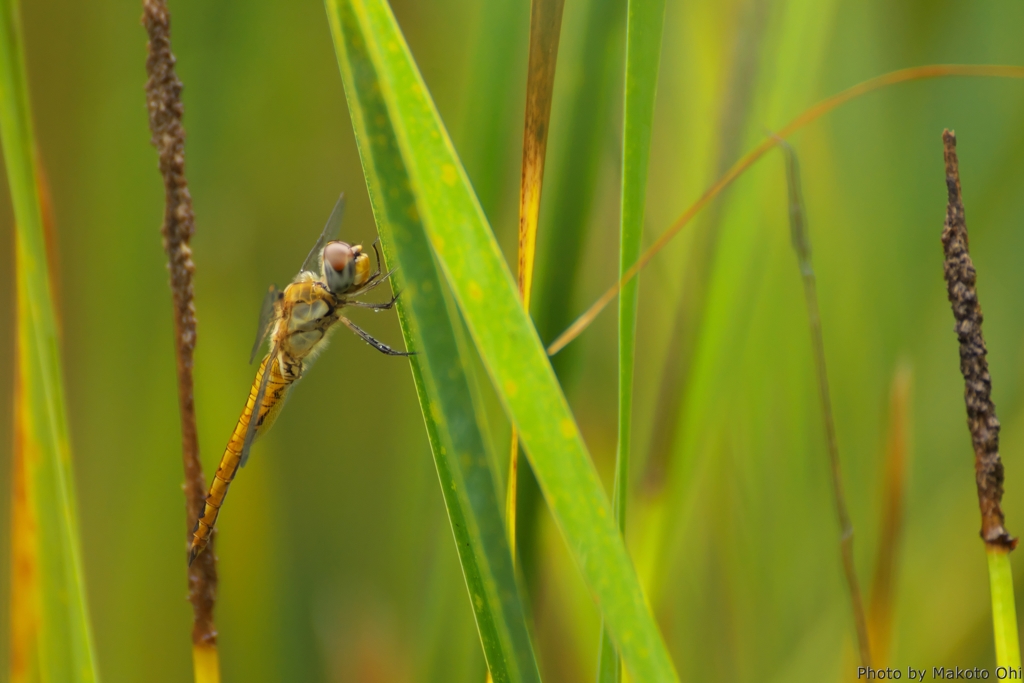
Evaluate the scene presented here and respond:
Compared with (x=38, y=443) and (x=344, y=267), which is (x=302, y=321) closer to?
(x=344, y=267)

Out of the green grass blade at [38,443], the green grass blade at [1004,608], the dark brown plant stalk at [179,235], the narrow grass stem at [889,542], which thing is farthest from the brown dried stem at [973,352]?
the green grass blade at [38,443]

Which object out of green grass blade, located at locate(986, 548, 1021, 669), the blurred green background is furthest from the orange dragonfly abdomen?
green grass blade, located at locate(986, 548, 1021, 669)

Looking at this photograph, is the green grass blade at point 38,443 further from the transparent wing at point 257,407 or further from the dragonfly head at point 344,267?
the dragonfly head at point 344,267

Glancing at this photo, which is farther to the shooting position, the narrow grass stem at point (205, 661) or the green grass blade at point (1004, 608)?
the narrow grass stem at point (205, 661)

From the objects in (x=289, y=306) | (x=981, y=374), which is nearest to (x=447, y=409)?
(x=981, y=374)

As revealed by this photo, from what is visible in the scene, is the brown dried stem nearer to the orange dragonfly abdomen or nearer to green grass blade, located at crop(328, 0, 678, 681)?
green grass blade, located at crop(328, 0, 678, 681)

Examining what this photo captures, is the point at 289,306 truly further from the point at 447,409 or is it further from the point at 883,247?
the point at 883,247

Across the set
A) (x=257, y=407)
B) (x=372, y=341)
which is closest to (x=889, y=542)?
(x=372, y=341)
